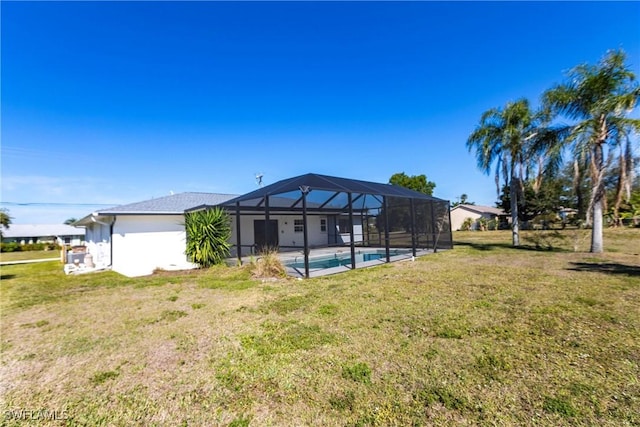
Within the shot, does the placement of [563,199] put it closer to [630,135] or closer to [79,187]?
[630,135]

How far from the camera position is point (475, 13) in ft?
31.5

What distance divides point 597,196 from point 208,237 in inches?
569

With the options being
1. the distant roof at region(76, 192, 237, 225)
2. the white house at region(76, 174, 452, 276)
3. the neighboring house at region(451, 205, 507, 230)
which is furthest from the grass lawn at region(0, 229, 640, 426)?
the neighboring house at region(451, 205, 507, 230)

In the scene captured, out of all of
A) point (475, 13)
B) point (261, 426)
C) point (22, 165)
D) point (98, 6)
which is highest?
point (475, 13)

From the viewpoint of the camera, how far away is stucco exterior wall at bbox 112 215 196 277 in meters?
11.0

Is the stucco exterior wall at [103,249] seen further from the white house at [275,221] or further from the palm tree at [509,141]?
the palm tree at [509,141]

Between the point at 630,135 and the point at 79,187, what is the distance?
42.6 meters

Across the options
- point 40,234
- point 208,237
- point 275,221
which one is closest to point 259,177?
point 275,221

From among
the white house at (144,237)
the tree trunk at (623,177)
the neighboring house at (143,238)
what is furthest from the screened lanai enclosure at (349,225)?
the tree trunk at (623,177)

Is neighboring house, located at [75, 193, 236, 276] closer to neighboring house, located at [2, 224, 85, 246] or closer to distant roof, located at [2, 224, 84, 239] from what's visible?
neighboring house, located at [2, 224, 85, 246]

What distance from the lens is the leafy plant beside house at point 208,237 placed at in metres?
10.7

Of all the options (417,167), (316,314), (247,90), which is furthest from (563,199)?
(316,314)

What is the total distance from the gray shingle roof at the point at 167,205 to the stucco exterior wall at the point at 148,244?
26cm

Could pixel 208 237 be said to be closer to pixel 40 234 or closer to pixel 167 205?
pixel 167 205
